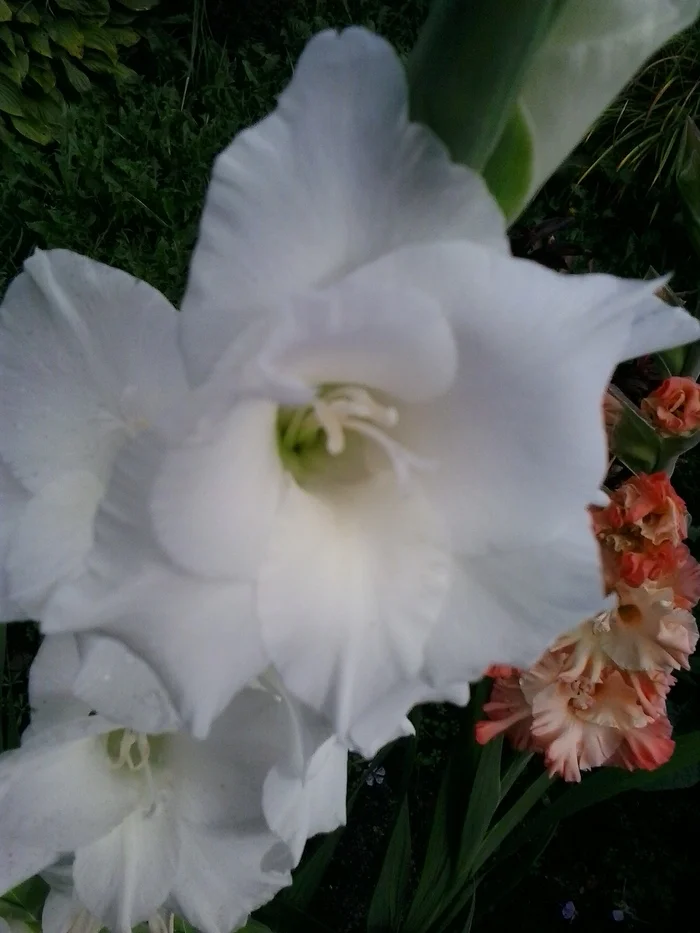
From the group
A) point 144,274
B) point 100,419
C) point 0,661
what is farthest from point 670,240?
point 100,419

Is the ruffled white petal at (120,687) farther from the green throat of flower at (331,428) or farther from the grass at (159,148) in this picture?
the grass at (159,148)

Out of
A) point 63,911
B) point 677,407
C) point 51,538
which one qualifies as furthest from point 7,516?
point 677,407

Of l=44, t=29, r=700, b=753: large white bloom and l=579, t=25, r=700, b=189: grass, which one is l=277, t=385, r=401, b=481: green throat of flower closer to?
l=44, t=29, r=700, b=753: large white bloom

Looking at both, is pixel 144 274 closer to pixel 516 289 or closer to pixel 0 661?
pixel 0 661

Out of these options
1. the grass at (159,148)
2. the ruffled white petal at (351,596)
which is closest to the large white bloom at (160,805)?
the ruffled white petal at (351,596)

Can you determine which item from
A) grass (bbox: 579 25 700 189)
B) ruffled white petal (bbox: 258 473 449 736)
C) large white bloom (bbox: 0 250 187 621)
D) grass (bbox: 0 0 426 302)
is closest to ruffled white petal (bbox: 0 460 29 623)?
large white bloom (bbox: 0 250 187 621)

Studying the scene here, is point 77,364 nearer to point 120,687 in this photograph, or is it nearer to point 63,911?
point 120,687
